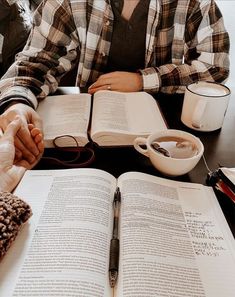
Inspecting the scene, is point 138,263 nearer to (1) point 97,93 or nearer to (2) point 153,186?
(2) point 153,186

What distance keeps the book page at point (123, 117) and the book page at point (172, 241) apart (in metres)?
0.13

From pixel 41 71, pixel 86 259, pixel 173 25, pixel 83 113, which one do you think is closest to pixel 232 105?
pixel 173 25

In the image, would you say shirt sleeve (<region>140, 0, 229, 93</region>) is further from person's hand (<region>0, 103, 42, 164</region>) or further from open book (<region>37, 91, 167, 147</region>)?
person's hand (<region>0, 103, 42, 164</region>)

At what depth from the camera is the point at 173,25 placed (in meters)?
1.04

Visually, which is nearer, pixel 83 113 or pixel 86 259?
pixel 86 259

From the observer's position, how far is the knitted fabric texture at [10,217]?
43 cm

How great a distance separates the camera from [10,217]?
18.1 inches

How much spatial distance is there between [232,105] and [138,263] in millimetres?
665

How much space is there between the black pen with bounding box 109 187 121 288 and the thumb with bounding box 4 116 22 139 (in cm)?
26

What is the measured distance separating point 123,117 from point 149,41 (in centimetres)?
43

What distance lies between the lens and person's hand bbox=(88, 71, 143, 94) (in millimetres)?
913

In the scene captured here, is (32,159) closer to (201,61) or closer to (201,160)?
(201,160)

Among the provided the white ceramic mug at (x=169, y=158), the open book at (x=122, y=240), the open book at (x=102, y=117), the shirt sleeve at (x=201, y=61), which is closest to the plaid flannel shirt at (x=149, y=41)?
the shirt sleeve at (x=201, y=61)

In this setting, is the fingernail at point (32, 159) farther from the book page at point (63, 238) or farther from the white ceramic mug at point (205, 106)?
the white ceramic mug at point (205, 106)
